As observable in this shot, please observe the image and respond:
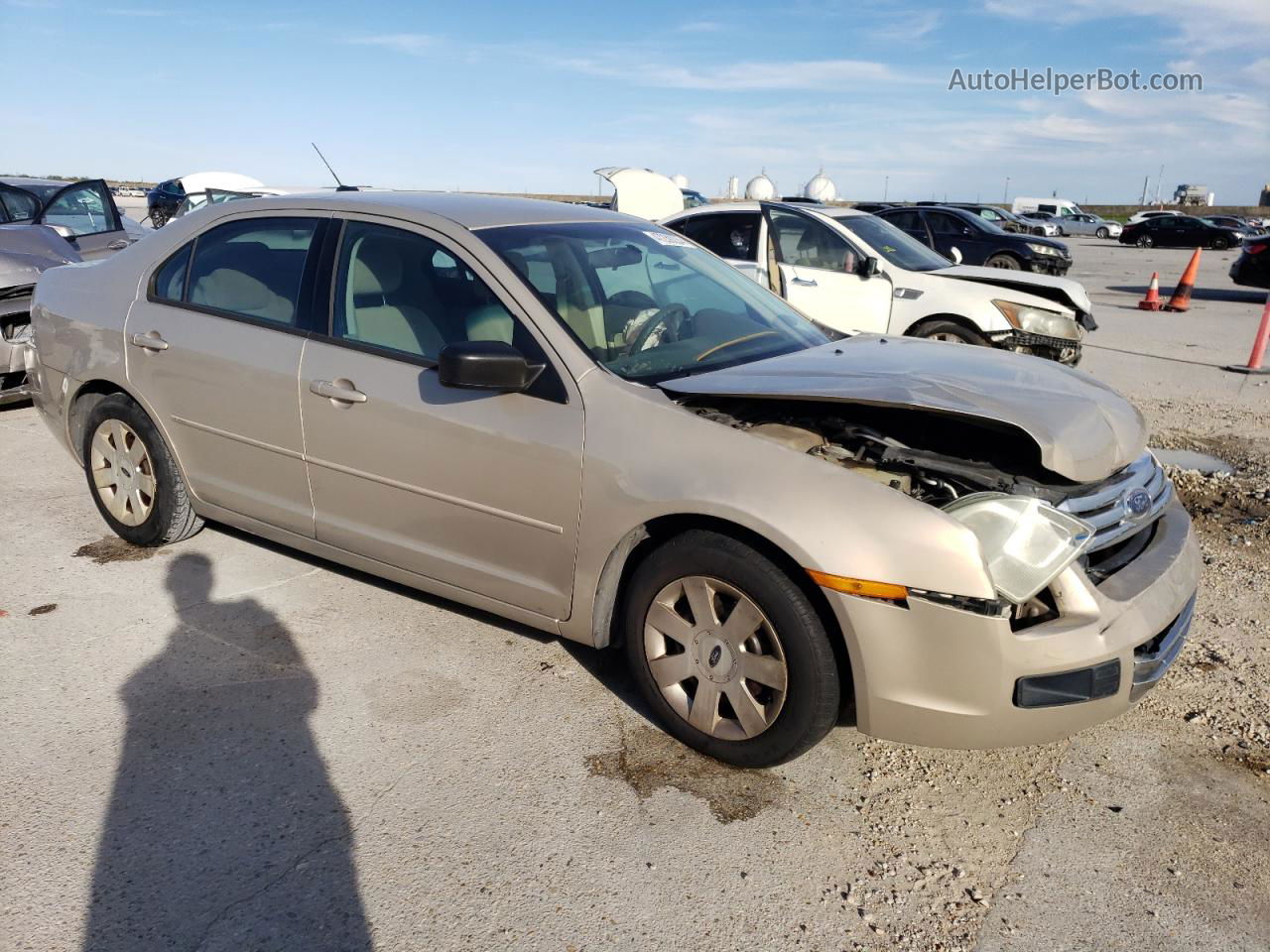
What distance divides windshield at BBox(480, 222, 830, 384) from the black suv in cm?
1282

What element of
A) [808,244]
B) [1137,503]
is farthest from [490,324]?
[808,244]

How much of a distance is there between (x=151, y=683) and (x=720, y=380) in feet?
7.60

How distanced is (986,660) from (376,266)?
2.57 m

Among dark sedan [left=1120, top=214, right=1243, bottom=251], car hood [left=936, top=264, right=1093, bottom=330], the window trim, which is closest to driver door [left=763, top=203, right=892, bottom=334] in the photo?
car hood [left=936, top=264, right=1093, bottom=330]

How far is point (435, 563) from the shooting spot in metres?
3.62

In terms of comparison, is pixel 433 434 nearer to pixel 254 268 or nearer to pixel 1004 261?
pixel 254 268

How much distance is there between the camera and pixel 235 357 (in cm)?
400

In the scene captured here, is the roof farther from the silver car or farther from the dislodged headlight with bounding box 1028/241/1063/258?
the dislodged headlight with bounding box 1028/241/1063/258

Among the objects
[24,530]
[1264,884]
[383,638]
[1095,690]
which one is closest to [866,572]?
[1095,690]

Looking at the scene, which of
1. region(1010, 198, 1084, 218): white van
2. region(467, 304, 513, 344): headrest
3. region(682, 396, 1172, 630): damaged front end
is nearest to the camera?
region(682, 396, 1172, 630): damaged front end

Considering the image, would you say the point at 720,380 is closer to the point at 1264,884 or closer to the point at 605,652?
the point at 605,652

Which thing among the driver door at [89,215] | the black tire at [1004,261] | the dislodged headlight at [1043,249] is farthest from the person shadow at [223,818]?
the dislodged headlight at [1043,249]

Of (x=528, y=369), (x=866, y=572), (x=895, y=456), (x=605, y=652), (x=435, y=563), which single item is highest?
(x=528, y=369)

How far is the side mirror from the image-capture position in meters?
3.10
